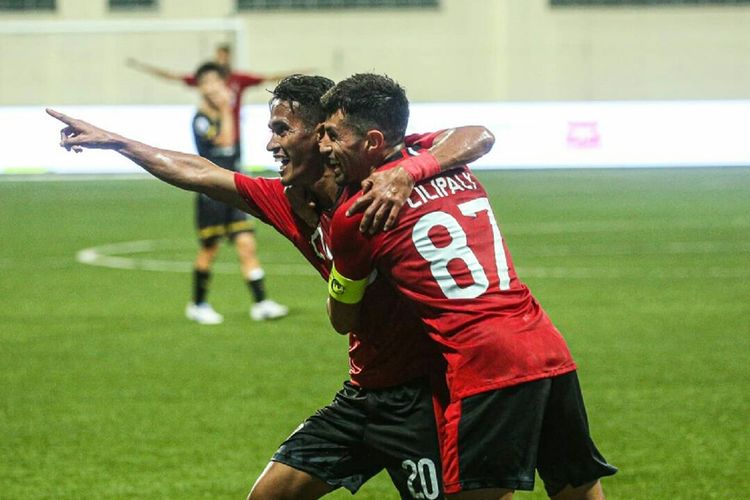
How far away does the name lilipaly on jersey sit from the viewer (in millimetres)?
4281

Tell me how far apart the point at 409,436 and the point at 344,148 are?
1.04 meters

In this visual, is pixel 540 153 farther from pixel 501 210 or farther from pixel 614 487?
pixel 614 487

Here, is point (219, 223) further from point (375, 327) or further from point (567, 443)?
point (567, 443)

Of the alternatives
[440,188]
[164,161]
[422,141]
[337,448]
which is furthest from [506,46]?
[440,188]

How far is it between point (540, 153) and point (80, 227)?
12.5 metres

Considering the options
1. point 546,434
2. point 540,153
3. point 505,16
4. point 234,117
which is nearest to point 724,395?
point 546,434

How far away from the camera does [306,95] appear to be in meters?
4.73

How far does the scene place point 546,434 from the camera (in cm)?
443

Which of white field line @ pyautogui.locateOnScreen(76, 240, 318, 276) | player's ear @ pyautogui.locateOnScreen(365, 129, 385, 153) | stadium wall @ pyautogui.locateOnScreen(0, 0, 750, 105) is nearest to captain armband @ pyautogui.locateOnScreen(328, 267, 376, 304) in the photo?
player's ear @ pyautogui.locateOnScreen(365, 129, 385, 153)

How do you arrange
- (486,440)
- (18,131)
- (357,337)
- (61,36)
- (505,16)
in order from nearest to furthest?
1. (486,440)
2. (357,337)
3. (18,131)
4. (61,36)
5. (505,16)

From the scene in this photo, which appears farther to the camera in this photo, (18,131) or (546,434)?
(18,131)

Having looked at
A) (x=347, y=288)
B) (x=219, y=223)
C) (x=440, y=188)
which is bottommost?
(x=219, y=223)

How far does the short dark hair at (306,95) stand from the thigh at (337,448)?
0.99 metres

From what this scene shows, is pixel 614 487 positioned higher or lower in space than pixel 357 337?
lower
